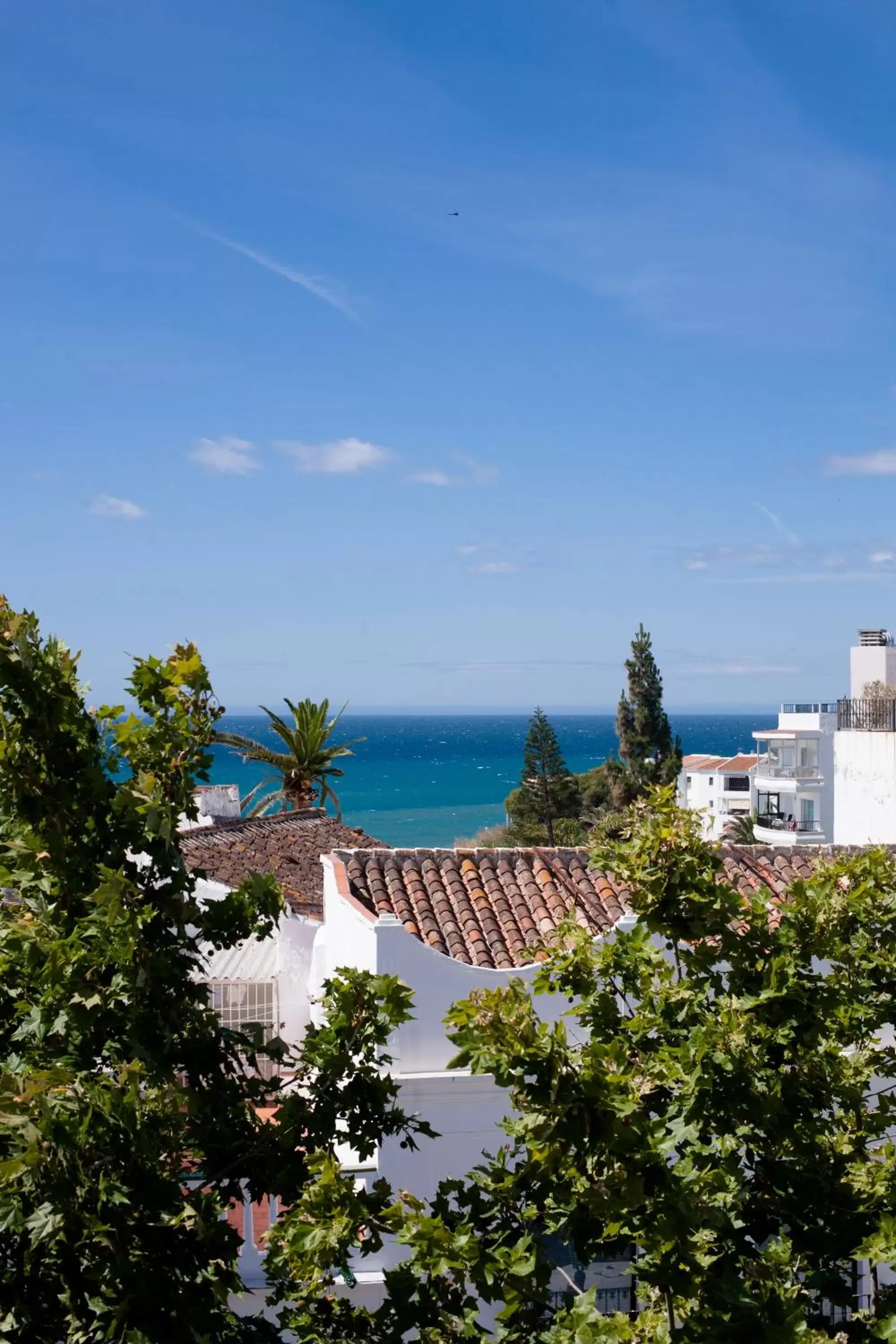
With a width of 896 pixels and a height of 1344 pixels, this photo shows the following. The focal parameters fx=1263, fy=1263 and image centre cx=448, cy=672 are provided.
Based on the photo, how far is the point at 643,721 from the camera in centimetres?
6875

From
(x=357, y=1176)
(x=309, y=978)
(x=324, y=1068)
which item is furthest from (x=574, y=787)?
(x=324, y=1068)

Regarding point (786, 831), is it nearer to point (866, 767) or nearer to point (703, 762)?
point (866, 767)

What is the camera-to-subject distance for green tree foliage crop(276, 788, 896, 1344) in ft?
20.7

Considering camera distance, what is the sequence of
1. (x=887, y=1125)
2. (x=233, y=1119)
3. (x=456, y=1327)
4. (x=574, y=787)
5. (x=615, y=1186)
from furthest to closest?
(x=574, y=787)
(x=887, y=1125)
(x=233, y=1119)
(x=456, y=1327)
(x=615, y=1186)

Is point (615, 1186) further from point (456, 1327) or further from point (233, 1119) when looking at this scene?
point (233, 1119)

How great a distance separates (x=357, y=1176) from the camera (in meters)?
11.7

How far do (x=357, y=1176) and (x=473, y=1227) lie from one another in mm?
5362

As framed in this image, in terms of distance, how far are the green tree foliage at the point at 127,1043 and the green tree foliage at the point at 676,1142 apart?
1.83 ft

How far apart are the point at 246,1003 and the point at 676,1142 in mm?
11269

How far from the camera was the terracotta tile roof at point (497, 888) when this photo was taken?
13.4 m

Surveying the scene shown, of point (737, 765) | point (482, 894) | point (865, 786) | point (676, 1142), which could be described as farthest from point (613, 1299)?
point (737, 765)

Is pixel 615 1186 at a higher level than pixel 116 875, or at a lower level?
lower

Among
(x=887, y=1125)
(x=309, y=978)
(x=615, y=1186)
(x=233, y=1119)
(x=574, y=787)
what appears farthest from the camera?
(x=574, y=787)

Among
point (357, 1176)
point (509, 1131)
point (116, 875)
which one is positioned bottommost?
point (357, 1176)
